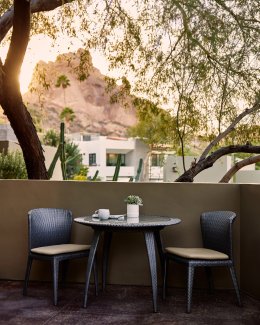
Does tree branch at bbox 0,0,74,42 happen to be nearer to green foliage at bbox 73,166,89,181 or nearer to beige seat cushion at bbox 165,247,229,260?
beige seat cushion at bbox 165,247,229,260

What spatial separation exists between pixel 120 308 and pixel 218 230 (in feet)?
3.94

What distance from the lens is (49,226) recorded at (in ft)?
17.4

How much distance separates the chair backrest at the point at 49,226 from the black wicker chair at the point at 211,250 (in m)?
1.15

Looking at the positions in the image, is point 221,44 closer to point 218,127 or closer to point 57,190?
point 218,127

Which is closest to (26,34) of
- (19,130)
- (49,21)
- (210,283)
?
(19,130)

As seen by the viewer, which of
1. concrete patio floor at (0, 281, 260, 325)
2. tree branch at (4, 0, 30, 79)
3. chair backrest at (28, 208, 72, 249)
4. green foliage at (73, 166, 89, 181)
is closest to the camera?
concrete patio floor at (0, 281, 260, 325)

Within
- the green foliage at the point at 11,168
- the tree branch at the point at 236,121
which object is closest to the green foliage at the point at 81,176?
the green foliage at the point at 11,168

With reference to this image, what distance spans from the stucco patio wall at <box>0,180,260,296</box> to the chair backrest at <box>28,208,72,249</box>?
0.75 feet

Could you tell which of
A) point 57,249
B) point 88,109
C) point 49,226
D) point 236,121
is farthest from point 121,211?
point 88,109

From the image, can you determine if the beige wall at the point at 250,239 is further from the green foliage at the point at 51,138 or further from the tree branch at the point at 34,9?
the green foliage at the point at 51,138

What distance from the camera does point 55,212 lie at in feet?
17.7

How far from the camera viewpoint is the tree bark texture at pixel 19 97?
685cm

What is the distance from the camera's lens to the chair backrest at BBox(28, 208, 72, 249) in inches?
202

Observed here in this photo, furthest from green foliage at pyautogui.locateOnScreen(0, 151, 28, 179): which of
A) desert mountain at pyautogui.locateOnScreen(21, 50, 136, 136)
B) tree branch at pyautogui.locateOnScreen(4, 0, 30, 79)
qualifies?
desert mountain at pyautogui.locateOnScreen(21, 50, 136, 136)
